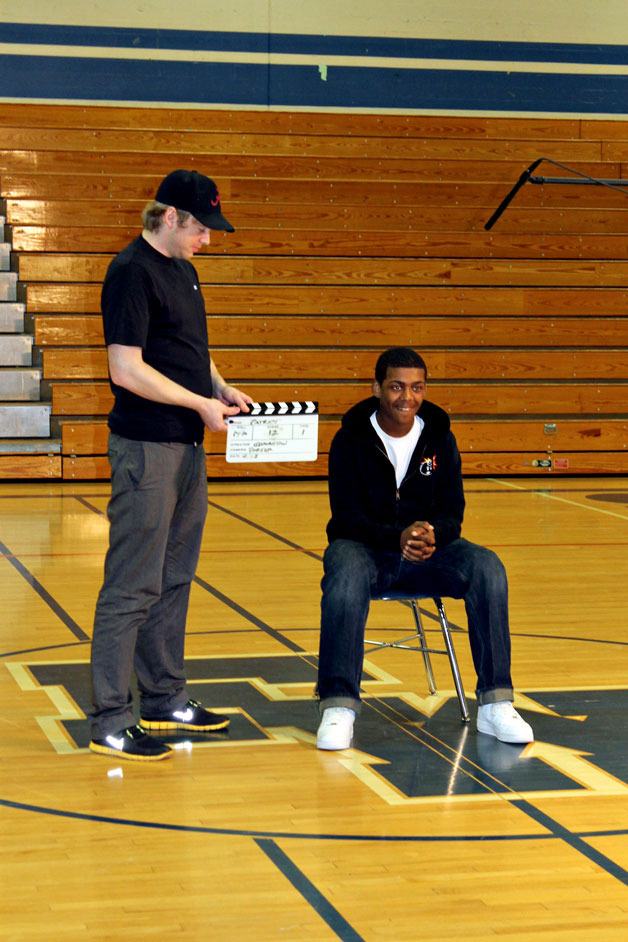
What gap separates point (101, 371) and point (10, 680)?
249 inches

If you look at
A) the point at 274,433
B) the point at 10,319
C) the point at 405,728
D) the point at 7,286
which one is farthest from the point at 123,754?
the point at 7,286

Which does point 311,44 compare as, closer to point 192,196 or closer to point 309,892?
point 192,196

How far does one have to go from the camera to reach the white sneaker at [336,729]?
4117 millimetres

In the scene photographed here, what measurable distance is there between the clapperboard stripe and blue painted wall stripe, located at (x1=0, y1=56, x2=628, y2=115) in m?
9.16

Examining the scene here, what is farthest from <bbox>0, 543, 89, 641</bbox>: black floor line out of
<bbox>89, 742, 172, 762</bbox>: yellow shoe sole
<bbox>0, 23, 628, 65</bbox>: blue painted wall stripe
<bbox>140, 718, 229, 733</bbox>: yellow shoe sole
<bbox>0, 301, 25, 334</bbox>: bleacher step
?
<bbox>0, 23, 628, 65</bbox>: blue painted wall stripe

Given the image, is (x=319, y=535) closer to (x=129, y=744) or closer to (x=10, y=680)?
(x=10, y=680)

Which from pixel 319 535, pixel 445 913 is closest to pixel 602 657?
pixel 445 913

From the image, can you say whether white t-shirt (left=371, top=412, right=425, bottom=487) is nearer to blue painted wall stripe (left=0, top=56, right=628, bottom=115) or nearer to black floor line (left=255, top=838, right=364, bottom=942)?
black floor line (left=255, top=838, right=364, bottom=942)

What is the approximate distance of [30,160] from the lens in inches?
476

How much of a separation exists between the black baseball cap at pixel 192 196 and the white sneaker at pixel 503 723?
4.89ft

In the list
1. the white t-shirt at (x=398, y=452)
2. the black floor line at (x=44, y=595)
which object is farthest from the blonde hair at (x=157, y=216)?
the black floor line at (x=44, y=595)

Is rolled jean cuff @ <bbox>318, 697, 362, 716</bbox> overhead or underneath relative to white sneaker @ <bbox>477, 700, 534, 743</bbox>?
overhead

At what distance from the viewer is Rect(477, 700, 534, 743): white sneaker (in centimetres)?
418

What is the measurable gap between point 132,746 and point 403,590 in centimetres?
93
